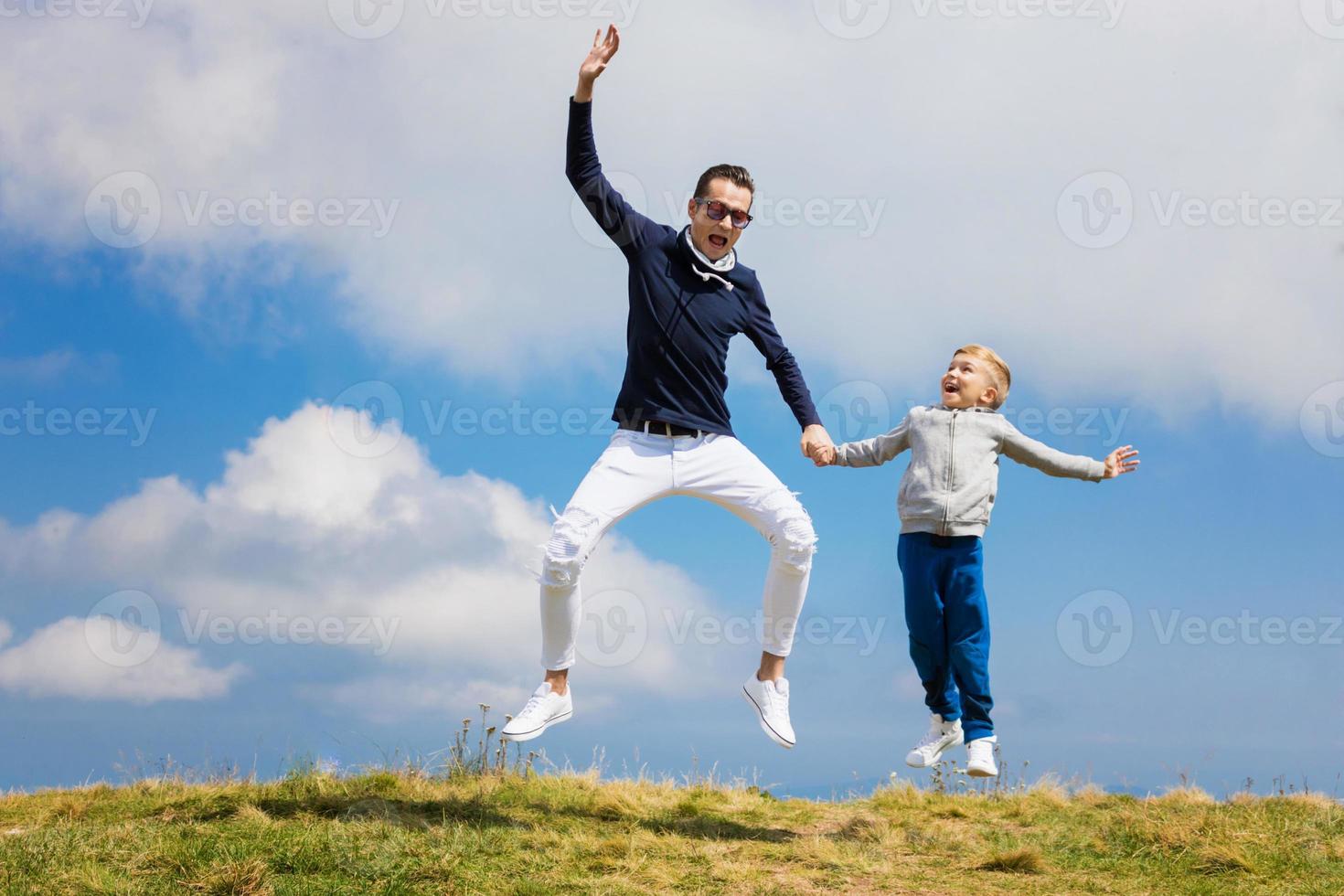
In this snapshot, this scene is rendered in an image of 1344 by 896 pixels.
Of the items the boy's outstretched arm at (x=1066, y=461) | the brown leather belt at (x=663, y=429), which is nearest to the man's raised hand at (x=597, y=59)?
the brown leather belt at (x=663, y=429)

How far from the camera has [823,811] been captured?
822 cm

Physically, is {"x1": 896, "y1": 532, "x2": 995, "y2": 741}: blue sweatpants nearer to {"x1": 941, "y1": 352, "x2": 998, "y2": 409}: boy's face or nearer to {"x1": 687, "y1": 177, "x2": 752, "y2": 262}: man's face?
{"x1": 941, "y1": 352, "x2": 998, "y2": 409}: boy's face

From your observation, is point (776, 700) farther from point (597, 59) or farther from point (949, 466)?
point (597, 59)

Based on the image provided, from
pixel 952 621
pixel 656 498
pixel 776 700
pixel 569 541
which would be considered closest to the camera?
pixel 569 541

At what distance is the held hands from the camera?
7.02 metres

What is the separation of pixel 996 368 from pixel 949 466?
0.79 metres

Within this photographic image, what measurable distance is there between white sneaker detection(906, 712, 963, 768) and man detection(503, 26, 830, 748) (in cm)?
74

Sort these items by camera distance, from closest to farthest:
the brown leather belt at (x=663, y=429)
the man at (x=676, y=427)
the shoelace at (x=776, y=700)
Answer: the man at (x=676, y=427)
the brown leather belt at (x=663, y=429)
the shoelace at (x=776, y=700)

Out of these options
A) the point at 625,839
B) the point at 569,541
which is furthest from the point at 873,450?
the point at 625,839

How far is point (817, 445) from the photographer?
23.0ft

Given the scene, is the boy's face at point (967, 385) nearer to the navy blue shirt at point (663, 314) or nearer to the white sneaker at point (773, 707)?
the navy blue shirt at point (663, 314)

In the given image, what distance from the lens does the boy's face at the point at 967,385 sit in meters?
6.98

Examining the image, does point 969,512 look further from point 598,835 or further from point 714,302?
point 598,835

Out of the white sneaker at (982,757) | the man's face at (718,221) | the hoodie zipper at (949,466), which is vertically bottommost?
the white sneaker at (982,757)
